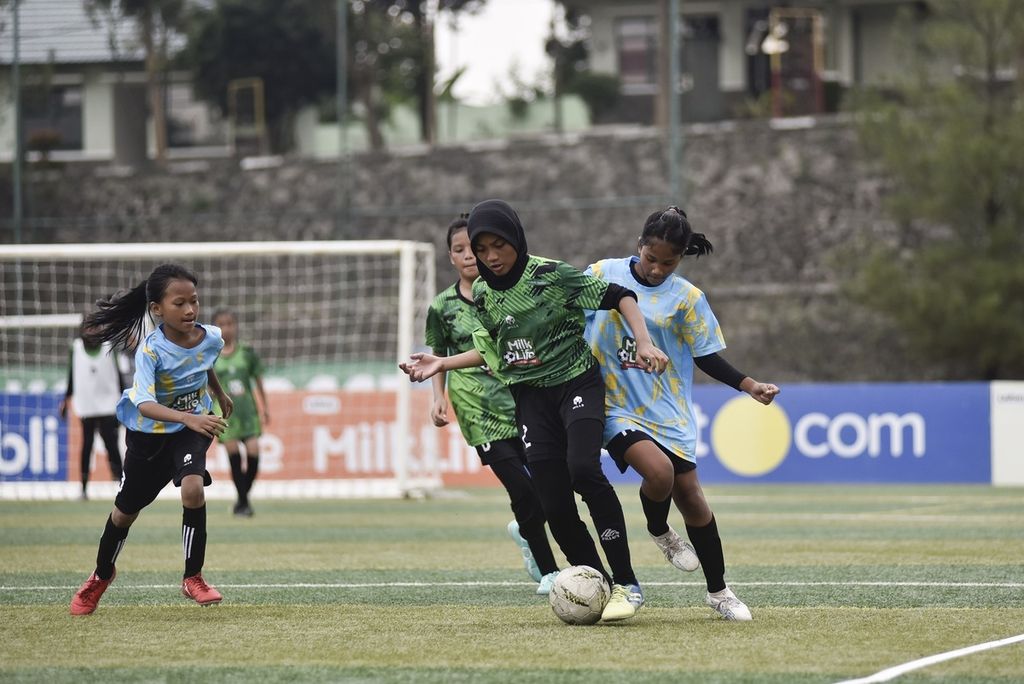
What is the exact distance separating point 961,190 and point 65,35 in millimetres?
16314

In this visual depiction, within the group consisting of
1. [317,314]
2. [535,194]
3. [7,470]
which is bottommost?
[7,470]

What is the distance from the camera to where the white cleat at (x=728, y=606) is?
7.27 m

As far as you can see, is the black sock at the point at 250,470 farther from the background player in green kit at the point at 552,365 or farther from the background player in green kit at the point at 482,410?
the background player in green kit at the point at 552,365

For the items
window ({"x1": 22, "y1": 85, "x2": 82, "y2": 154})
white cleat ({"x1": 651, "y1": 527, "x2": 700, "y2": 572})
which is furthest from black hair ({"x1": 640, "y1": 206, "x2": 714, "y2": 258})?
window ({"x1": 22, "y1": 85, "x2": 82, "y2": 154})

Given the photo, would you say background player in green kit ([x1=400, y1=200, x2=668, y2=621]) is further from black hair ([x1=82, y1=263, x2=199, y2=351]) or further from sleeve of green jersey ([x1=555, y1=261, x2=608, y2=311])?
black hair ([x1=82, y1=263, x2=199, y2=351])

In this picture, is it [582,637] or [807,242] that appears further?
[807,242]

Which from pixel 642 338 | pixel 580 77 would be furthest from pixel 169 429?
pixel 580 77

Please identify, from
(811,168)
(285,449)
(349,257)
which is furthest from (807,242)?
(285,449)

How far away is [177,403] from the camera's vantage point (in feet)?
26.8

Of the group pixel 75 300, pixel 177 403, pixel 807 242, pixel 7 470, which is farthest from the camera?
pixel 807 242

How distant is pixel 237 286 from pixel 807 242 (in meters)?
10.8

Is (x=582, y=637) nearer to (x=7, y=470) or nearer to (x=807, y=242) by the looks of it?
(x=7, y=470)

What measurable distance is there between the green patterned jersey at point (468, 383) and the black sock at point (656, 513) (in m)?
1.57

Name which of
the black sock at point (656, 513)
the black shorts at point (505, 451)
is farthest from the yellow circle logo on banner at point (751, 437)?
the black sock at point (656, 513)
